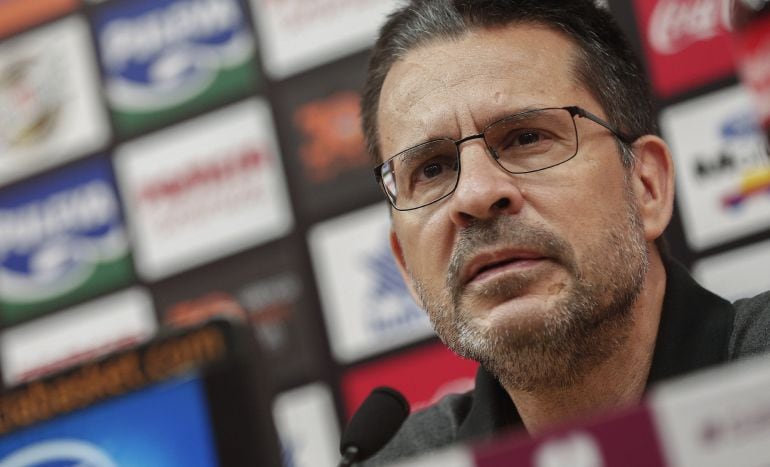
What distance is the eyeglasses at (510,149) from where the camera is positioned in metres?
1.07

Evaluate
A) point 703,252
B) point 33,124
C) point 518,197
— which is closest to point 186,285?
point 33,124

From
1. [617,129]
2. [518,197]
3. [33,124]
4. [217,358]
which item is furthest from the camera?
[33,124]

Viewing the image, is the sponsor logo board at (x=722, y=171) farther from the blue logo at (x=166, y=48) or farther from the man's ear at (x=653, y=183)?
the blue logo at (x=166, y=48)

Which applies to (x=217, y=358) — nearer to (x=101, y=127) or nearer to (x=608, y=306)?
(x=608, y=306)

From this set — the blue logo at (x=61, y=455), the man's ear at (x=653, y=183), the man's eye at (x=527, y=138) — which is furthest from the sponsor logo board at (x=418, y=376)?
the blue logo at (x=61, y=455)

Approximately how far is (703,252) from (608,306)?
1373 millimetres

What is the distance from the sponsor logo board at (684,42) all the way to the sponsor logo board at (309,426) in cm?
120

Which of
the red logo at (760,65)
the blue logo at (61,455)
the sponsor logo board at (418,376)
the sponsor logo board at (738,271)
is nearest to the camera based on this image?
the blue logo at (61,455)

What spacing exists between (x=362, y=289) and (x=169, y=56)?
Result: 0.95m

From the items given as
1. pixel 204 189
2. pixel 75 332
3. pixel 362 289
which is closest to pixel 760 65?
pixel 362 289

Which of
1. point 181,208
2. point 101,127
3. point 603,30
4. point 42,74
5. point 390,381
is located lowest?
point 390,381

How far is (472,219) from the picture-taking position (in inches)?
40.1

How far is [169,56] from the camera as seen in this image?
2926mm

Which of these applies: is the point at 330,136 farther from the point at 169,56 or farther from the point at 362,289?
the point at 169,56
